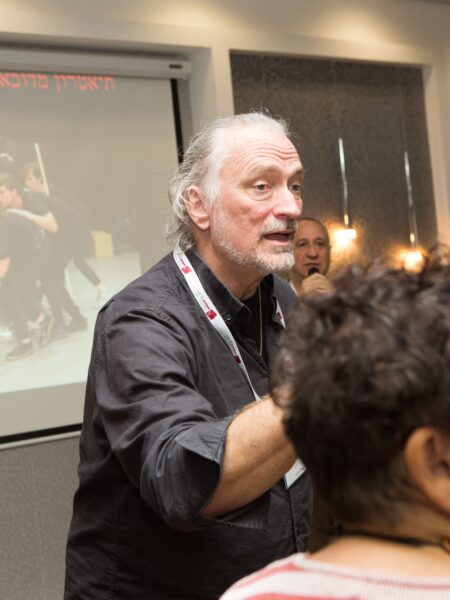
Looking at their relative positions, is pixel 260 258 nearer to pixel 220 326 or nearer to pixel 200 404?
pixel 220 326

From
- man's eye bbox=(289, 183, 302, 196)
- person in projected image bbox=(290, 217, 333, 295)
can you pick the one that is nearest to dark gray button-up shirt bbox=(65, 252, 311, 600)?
man's eye bbox=(289, 183, 302, 196)

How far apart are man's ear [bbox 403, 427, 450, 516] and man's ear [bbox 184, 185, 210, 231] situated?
1.23 m

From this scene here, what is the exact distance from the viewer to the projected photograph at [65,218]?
13.9ft

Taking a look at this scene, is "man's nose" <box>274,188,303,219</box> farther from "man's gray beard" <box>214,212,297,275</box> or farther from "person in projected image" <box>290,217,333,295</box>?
"person in projected image" <box>290,217,333,295</box>

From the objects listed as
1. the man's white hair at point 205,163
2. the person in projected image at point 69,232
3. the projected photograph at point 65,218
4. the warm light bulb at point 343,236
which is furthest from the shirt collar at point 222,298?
the warm light bulb at point 343,236

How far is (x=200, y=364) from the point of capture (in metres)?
1.55

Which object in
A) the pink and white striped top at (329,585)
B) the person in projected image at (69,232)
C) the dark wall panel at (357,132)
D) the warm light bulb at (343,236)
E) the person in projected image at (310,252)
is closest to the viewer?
the pink and white striped top at (329,585)

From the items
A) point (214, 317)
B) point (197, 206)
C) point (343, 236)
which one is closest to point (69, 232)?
point (343, 236)

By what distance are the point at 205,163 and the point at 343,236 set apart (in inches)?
145

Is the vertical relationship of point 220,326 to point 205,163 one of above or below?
below

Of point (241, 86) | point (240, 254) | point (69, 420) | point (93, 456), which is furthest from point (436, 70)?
point (93, 456)

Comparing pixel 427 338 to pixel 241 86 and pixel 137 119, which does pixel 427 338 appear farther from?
pixel 241 86

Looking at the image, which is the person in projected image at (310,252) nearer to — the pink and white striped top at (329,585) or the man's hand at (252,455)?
the man's hand at (252,455)

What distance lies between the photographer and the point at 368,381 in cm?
68
